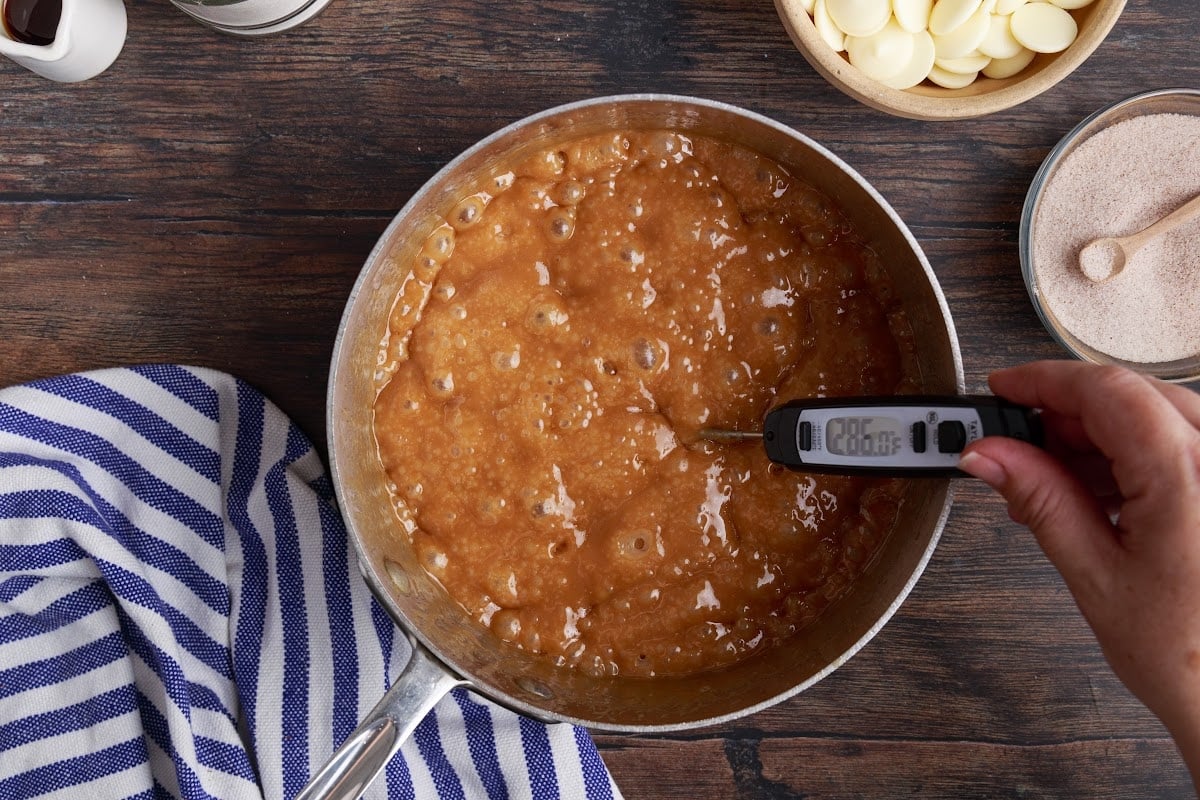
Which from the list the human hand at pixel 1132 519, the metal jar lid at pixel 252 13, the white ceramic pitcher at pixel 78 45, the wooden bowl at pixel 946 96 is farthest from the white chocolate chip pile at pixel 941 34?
the white ceramic pitcher at pixel 78 45

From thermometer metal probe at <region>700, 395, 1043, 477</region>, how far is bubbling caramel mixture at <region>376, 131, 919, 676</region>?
15cm

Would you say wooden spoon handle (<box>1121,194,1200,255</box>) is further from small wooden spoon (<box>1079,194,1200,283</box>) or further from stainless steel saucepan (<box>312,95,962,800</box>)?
stainless steel saucepan (<box>312,95,962,800</box>)

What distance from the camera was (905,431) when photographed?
0.86m

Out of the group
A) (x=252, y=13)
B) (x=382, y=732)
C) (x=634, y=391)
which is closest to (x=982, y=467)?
(x=634, y=391)

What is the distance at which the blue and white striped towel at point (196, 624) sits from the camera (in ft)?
3.71

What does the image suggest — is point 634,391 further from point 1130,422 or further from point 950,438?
point 1130,422

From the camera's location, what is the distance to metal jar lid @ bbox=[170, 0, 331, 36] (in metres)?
1.04

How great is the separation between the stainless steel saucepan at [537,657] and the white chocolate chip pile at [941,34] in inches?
6.5

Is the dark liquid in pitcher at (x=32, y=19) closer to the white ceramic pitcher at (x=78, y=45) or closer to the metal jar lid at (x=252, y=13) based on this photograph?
the white ceramic pitcher at (x=78, y=45)

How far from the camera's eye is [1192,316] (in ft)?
3.72

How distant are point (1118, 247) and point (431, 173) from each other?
2.66 ft

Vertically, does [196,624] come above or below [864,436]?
→ below

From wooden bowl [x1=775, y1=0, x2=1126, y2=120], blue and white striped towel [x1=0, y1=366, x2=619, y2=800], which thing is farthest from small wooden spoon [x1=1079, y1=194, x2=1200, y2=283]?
blue and white striped towel [x1=0, y1=366, x2=619, y2=800]

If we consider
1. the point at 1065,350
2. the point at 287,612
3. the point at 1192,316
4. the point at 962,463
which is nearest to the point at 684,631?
the point at 962,463
